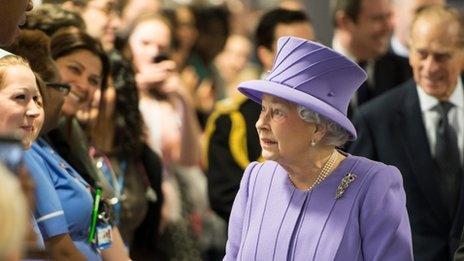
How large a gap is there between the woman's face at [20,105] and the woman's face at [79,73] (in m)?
1.20

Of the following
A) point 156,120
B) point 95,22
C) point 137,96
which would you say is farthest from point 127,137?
point 156,120

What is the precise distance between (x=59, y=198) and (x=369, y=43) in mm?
3623

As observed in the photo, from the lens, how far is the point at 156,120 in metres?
8.94

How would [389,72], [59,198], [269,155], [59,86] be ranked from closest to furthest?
[269,155] → [59,198] → [59,86] → [389,72]

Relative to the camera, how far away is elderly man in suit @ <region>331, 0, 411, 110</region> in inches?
342

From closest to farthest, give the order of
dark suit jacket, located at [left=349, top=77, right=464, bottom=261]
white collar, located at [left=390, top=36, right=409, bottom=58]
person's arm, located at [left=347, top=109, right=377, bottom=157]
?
dark suit jacket, located at [left=349, top=77, right=464, bottom=261] → person's arm, located at [left=347, top=109, right=377, bottom=157] → white collar, located at [left=390, top=36, right=409, bottom=58]

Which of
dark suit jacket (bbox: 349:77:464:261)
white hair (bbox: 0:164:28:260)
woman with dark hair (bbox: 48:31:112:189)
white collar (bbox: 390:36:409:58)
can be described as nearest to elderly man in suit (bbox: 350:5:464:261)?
dark suit jacket (bbox: 349:77:464:261)

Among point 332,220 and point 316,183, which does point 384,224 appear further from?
point 316,183

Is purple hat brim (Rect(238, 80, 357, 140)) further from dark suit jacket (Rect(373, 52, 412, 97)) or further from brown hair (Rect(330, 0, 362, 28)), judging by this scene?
brown hair (Rect(330, 0, 362, 28))

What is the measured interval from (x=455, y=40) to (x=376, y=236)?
2459 millimetres

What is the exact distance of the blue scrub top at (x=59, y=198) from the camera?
567 centimetres

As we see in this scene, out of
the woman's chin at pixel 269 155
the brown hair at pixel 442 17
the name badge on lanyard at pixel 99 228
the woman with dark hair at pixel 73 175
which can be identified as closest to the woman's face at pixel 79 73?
the woman with dark hair at pixel 73 175

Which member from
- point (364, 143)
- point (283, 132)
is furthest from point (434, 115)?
point (283, 132)

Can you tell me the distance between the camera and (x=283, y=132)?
547 centimetres
